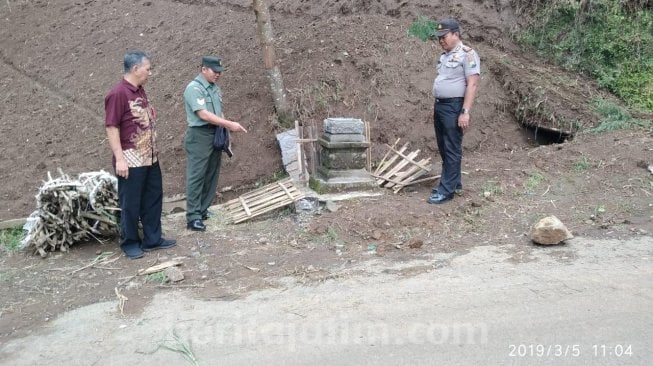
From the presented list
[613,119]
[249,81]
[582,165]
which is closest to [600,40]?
[613,119]

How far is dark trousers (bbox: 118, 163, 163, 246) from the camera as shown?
15.5ft

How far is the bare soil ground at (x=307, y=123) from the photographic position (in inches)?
182

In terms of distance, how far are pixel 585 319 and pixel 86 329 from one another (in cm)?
327

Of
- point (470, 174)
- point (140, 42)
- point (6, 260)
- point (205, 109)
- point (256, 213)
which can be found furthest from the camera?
point (140, 42)

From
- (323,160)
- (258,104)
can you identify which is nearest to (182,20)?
(258,104)

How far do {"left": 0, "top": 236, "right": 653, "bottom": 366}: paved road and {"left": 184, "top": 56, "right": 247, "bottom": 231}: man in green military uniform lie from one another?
1686mm

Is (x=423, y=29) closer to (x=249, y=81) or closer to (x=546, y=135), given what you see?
(x=546, y=135)

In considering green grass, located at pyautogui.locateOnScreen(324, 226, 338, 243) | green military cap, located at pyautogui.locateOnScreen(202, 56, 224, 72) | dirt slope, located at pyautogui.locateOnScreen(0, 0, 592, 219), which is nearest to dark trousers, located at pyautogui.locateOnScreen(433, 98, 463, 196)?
green grass, located at pyautogui.locateOnScreen(324, 226, 338, 243)

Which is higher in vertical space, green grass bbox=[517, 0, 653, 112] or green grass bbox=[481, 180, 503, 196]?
green grass bbox=[517, 0, 653, 112]

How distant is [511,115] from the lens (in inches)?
311

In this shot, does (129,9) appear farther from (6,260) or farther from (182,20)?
(6,260)

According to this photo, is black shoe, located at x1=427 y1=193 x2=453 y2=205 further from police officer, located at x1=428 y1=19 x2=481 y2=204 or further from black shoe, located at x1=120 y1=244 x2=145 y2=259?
black shoe, located at x1=120 y1=244 x2=145 y2=259

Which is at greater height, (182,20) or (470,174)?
(182,20)

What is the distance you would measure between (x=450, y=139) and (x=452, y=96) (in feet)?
1.45
